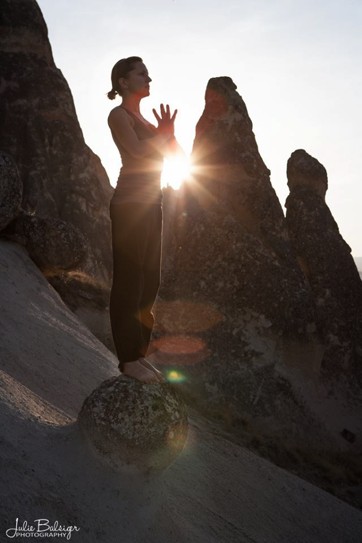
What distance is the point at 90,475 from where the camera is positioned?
16.0 feet

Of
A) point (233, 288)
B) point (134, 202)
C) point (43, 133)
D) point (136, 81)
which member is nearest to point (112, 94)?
point (136, 81)

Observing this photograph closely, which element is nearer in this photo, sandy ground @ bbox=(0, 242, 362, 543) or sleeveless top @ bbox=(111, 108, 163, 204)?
sandy ground @ bbox=(0, 242, 362, 543)

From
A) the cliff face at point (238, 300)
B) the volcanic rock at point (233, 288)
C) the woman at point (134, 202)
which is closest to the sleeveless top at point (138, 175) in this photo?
the woman at point (134, 202)

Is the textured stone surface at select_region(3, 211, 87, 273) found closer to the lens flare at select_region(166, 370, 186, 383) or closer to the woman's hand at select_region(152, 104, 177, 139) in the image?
the lens flare at select_region(166, 370, 186, 383)

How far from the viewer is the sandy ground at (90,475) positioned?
4422mm

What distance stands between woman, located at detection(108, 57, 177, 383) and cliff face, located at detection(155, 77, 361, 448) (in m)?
8.46

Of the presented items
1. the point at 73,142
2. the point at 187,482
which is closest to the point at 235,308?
the point at 187,482

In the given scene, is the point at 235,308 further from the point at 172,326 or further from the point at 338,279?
the point at 338,279

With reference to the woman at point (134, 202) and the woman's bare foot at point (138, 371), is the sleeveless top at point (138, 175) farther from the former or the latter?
the woman's bare foot at point (138, 371)

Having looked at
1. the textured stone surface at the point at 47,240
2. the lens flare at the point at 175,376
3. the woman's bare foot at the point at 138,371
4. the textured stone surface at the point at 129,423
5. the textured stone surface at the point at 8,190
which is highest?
the textured stone surface at the point at 8,190

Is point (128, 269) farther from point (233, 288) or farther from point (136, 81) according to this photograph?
point (233, 288)

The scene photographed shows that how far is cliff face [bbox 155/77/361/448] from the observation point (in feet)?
44.7

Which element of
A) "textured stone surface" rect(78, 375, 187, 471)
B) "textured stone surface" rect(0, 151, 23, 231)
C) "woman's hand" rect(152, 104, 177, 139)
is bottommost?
"textured stone surface" rect(78, 375, 187, 471)

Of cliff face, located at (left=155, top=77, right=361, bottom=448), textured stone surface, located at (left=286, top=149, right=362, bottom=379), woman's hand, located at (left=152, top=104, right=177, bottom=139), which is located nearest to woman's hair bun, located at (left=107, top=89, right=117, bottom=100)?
woman's hand, located at (left=152, top=104, right=177, bottom=139)
